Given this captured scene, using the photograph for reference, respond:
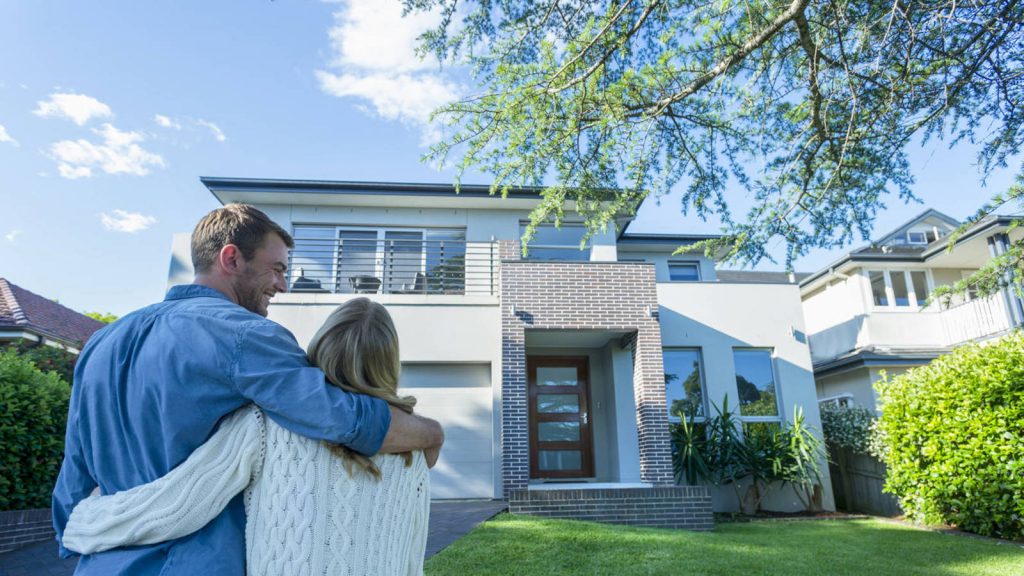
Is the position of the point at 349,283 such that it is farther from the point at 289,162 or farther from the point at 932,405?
the point at 932,405

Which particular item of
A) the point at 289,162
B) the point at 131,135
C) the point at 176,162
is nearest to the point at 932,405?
the point at 289,162

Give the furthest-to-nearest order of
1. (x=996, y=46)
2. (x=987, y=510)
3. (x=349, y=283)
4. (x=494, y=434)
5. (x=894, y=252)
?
(x=894, y=252), (x=349, y=283), (x=494, y=434), (x=987, y=510), (x=996, y=46)

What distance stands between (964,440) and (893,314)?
8027 millimetres

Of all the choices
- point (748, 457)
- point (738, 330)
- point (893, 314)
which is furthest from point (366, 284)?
point (893, 314)

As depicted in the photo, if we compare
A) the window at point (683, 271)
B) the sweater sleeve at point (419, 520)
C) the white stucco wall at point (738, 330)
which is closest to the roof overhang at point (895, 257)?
the window at point (683, 271)

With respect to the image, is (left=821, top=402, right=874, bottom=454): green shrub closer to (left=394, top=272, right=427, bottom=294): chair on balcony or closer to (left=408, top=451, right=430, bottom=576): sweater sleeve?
(left=394, top=272, right=427, bottom=294): chair on balcony

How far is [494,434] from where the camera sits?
33.2ft

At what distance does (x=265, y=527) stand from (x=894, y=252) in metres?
18.7

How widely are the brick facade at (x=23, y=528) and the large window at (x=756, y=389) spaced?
34.8 feet

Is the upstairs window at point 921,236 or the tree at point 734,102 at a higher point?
the upstairs window at point 921,236

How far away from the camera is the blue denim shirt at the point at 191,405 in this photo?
3.94 feet

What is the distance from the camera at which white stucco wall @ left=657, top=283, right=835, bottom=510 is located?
446 inches

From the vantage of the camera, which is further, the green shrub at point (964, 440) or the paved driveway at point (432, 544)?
the green shrub at point (964, 440)

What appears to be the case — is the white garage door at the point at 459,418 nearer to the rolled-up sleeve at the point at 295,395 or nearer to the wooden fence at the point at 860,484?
the wooden fence at the point at 860,484
